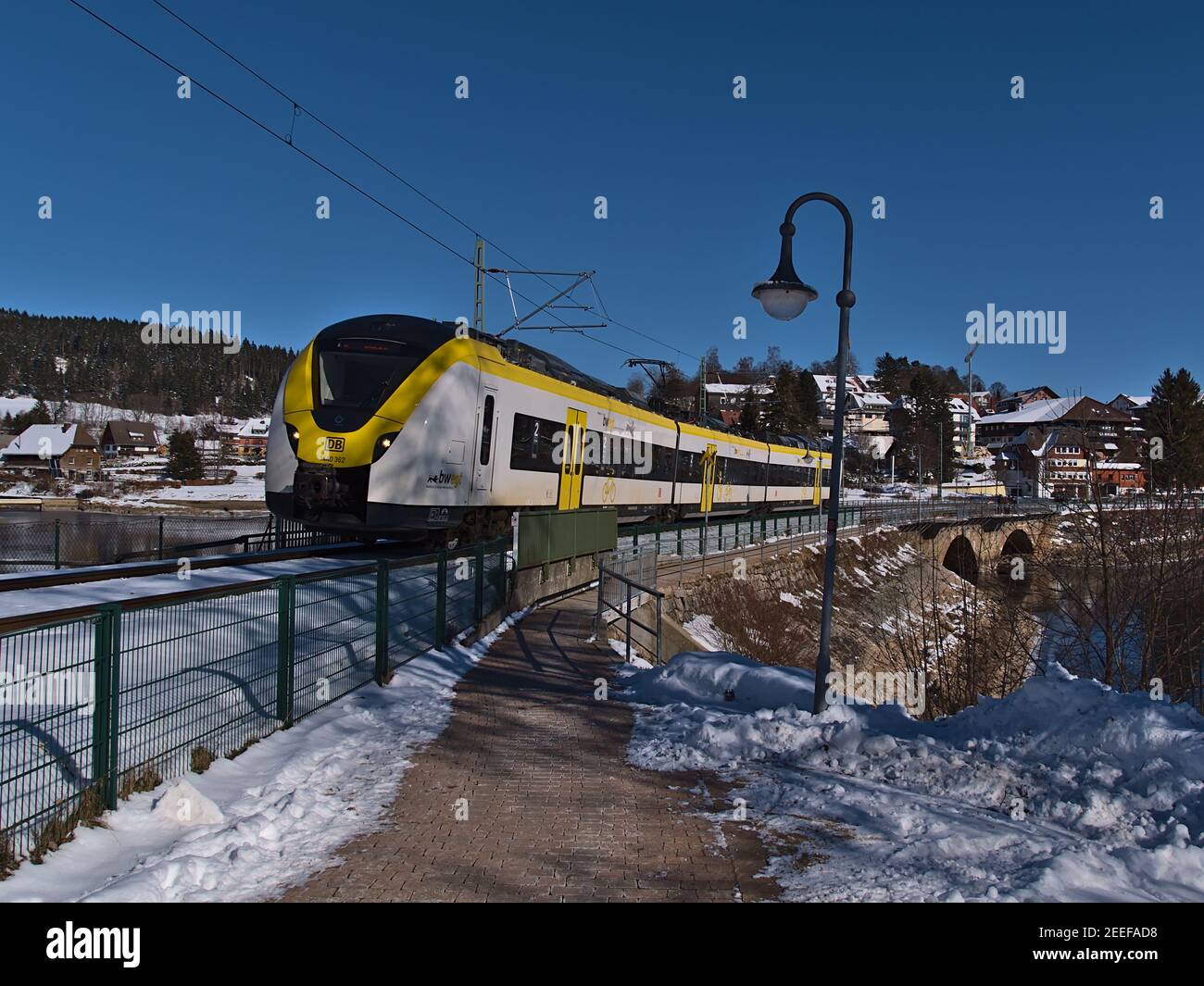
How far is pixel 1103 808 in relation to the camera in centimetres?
545

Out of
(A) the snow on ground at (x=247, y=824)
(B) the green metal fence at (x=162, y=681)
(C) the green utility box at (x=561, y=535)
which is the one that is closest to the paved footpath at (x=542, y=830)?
(A) the snow on ground at (x=247, y=824)

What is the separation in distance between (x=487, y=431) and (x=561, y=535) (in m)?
3.76

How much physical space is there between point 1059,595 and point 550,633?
8.56 meters

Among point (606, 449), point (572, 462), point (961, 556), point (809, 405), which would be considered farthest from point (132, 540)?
point (809, 405)

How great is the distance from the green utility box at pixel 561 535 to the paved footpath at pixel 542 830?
300 inches

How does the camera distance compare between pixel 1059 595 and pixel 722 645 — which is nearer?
pixel 1059 595

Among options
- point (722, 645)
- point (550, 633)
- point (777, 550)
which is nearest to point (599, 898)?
point (550, 633)

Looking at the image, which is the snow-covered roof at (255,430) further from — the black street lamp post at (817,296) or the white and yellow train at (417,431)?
the black street lamp post at (817,296)

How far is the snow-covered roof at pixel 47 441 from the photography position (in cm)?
8569

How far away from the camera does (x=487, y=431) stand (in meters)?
15.6

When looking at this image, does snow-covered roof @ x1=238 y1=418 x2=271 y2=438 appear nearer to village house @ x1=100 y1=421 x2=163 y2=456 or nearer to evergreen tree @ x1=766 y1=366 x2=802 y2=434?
village house @ x1=100 y1=421 x2=163 y2=456

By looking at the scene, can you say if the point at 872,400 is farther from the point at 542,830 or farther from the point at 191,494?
the point at 542,830
